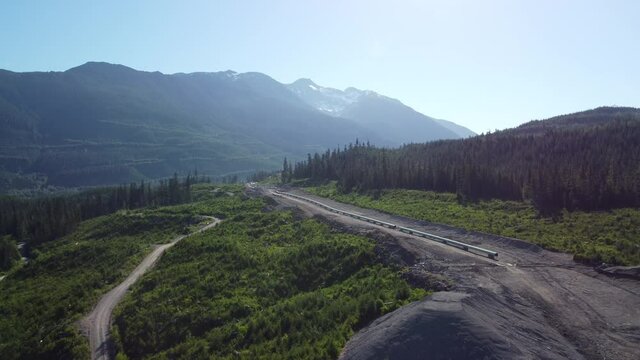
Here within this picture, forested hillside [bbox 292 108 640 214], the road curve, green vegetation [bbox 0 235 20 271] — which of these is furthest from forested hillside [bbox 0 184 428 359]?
forested hillside [bbox 292 108 640 214]

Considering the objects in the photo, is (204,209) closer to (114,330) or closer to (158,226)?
(158,226)

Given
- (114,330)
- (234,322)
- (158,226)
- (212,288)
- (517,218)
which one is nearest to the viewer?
(234,322)

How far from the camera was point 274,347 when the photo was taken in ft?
77.5

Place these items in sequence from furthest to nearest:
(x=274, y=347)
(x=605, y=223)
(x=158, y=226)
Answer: (x=158, y=226) → (x=605, y=223) → (x=274, y=347)

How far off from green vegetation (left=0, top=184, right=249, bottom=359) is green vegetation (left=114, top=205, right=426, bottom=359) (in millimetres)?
4718

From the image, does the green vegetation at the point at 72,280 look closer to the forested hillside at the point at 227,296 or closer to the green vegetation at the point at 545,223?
the forested hillside at the point at 227,296

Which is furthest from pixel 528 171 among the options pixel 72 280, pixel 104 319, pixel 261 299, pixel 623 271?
pixel 72 280

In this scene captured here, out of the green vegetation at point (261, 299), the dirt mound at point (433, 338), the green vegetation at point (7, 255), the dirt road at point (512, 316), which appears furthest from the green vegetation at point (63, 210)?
the dirt mound at point (433, 338)

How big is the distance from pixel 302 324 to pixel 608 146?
121 m

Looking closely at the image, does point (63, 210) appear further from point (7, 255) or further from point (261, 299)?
point (261, 299)

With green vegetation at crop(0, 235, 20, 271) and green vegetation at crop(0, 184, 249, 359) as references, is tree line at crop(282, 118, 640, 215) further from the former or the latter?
green vegetation at crop(0, 235, 20, 271)

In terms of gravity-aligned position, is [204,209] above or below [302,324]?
below

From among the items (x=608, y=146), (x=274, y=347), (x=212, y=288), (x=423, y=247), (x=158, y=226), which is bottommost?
(x=158, y=226)

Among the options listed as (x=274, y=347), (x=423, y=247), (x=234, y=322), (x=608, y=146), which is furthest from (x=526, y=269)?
(x=608, y=146)
